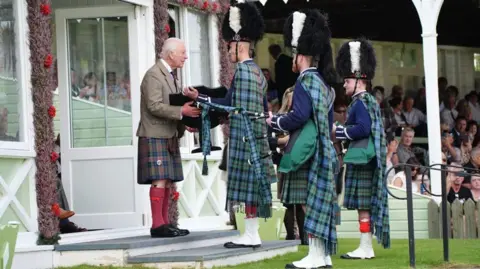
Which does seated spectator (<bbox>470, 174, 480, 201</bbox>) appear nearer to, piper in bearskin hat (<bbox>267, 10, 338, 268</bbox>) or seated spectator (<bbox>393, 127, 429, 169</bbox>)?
seated spectator (<bbox>393, 127, 429, 169</bbox>)

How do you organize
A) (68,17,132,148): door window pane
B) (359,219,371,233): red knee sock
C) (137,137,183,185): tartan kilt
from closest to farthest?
(137,137,183,185): tartan kilt
(359,219,371,233): red knee sock
(68,17,132,148): door window pane

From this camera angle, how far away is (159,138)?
1254 centimetres

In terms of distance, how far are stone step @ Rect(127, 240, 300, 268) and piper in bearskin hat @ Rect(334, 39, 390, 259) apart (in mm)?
1022

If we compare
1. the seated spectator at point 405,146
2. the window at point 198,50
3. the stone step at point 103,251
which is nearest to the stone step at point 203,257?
the stone step at point 103,251

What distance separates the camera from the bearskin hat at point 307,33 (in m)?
11.3

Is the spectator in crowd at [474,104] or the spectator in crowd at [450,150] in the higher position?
the spectator in crowd at [474,104]

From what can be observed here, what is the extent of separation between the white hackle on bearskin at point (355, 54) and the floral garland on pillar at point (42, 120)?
9.74 ft

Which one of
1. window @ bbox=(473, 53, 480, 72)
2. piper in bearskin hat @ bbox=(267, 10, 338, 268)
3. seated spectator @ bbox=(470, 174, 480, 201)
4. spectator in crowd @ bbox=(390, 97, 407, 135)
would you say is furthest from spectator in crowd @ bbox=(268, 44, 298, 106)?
piper in bearskin hat @ bbox=(267, 10, 338, 268)

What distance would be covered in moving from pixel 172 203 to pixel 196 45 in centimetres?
227

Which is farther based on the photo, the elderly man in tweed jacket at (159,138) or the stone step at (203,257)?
the elderly man in tweed jacket at (159,138)

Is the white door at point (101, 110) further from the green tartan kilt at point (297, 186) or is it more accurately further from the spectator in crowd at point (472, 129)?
the spectator in crowd at point (472, 129)

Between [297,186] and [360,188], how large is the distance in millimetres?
1708

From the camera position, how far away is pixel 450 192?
19375mm

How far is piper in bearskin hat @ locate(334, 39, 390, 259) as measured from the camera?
12.6 m
